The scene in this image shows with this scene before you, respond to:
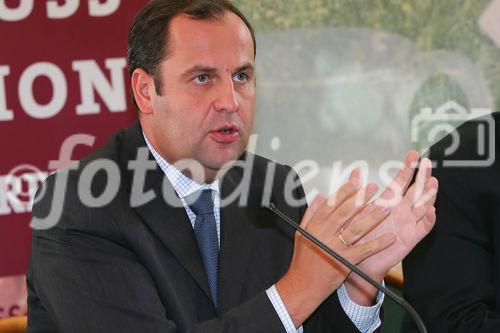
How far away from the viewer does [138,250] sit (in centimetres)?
203

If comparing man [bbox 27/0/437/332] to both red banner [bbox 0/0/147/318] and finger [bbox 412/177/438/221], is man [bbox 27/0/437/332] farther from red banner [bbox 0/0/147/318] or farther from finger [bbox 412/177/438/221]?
red banner [bbox 0/0/147/318]

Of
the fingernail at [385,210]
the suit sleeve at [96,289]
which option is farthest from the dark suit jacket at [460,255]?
the suit sleeve at [96,289]

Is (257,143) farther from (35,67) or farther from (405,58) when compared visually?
(35,67)

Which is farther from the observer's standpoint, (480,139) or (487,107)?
(487,107)

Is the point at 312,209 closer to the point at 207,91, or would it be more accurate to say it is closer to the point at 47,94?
the point at 207,91

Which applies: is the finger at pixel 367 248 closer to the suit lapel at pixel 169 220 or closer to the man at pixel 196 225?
the man at pixel 196 225

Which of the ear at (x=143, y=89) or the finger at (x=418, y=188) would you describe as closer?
the finger at (x=418, y=188)

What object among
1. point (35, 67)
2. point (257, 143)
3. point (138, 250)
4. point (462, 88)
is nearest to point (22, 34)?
point (35, 67)

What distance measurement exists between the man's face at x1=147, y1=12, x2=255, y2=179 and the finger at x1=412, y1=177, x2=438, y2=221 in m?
0.44

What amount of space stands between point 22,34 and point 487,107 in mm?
1934

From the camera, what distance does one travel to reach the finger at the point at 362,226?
5.85 feet

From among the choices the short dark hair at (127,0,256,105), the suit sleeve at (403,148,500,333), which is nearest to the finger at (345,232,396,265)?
the suit sleeve at (403,148,500,333)

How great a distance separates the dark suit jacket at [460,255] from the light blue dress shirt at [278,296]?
17 centimetres

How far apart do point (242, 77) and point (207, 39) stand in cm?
13
